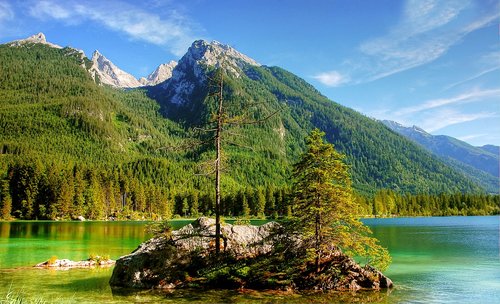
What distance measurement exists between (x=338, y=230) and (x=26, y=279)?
24986mm

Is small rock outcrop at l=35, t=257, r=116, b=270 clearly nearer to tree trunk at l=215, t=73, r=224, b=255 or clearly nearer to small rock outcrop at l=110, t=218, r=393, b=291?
small rock outcrop at l=110, t=218, r=393, b=291

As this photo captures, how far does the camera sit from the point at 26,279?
101ft

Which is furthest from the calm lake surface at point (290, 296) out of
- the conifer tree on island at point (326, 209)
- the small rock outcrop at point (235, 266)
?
the conifer tree on island at point (326, 209)

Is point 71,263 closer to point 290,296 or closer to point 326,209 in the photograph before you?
point 290,296

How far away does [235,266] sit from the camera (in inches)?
1182

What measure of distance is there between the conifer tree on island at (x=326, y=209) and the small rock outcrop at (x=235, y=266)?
109cm

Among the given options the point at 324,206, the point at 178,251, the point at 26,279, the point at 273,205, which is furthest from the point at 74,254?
the point at 273,205

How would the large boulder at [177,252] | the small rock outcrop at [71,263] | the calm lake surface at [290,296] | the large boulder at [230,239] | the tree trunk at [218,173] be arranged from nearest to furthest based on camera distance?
the calm lake surface at [290,296], the large boulder at [177,252], the tree trunk at [218,173], the large boulder at [230,239], the small rock outcrop at [71,263]

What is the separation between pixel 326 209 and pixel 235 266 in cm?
833

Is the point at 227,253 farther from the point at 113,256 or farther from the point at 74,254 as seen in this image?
the point at 74,254

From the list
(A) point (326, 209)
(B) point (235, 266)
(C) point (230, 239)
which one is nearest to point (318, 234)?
(A) point (326, 209)

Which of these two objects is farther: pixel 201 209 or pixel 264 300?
pixel 201 209

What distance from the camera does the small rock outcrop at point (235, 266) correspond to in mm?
28781

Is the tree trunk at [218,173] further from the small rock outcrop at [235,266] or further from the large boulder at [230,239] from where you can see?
the small rock outcrop at [235,266]
